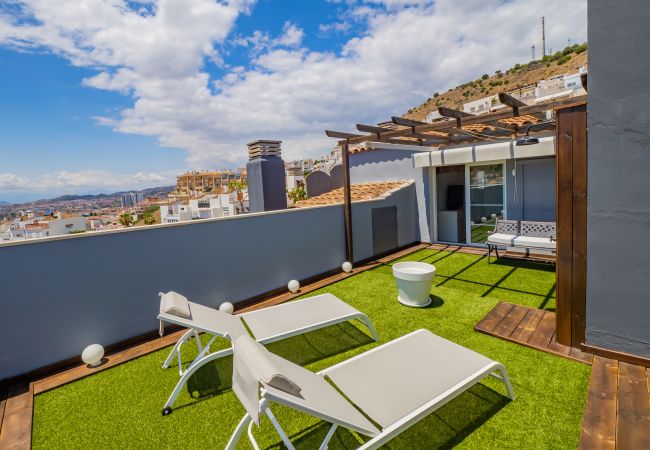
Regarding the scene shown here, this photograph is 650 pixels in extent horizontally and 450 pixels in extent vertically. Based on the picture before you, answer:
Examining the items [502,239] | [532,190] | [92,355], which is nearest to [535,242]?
[502,239]

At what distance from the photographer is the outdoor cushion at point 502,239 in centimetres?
999

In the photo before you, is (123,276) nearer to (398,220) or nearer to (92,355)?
(92,355)

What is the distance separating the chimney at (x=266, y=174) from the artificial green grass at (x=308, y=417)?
6723mm

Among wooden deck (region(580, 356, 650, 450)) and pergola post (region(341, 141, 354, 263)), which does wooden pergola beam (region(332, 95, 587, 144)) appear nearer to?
pergola post (region(341, 141, 354, 263))

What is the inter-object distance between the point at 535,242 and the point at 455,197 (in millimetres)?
5118

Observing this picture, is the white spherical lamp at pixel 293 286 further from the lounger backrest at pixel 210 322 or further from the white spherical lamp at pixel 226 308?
the lounger backrest at pixel 210 322

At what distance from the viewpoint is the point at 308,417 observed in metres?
4.02

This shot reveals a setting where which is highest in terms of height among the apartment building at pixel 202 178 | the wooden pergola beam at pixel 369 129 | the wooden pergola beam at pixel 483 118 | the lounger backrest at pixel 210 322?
the apartment building at pixel 202 178

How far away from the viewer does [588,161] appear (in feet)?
15.2

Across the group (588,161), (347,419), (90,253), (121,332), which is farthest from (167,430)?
(588,161)

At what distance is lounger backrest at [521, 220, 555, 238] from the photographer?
997 cm

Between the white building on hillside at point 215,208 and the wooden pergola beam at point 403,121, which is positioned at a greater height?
Answer: the wooden pergola beam at point 403,121

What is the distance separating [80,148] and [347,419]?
50.0 metres

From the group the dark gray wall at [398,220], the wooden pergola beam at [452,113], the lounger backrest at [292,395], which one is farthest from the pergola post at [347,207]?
the lounger backrest at [292,395]
